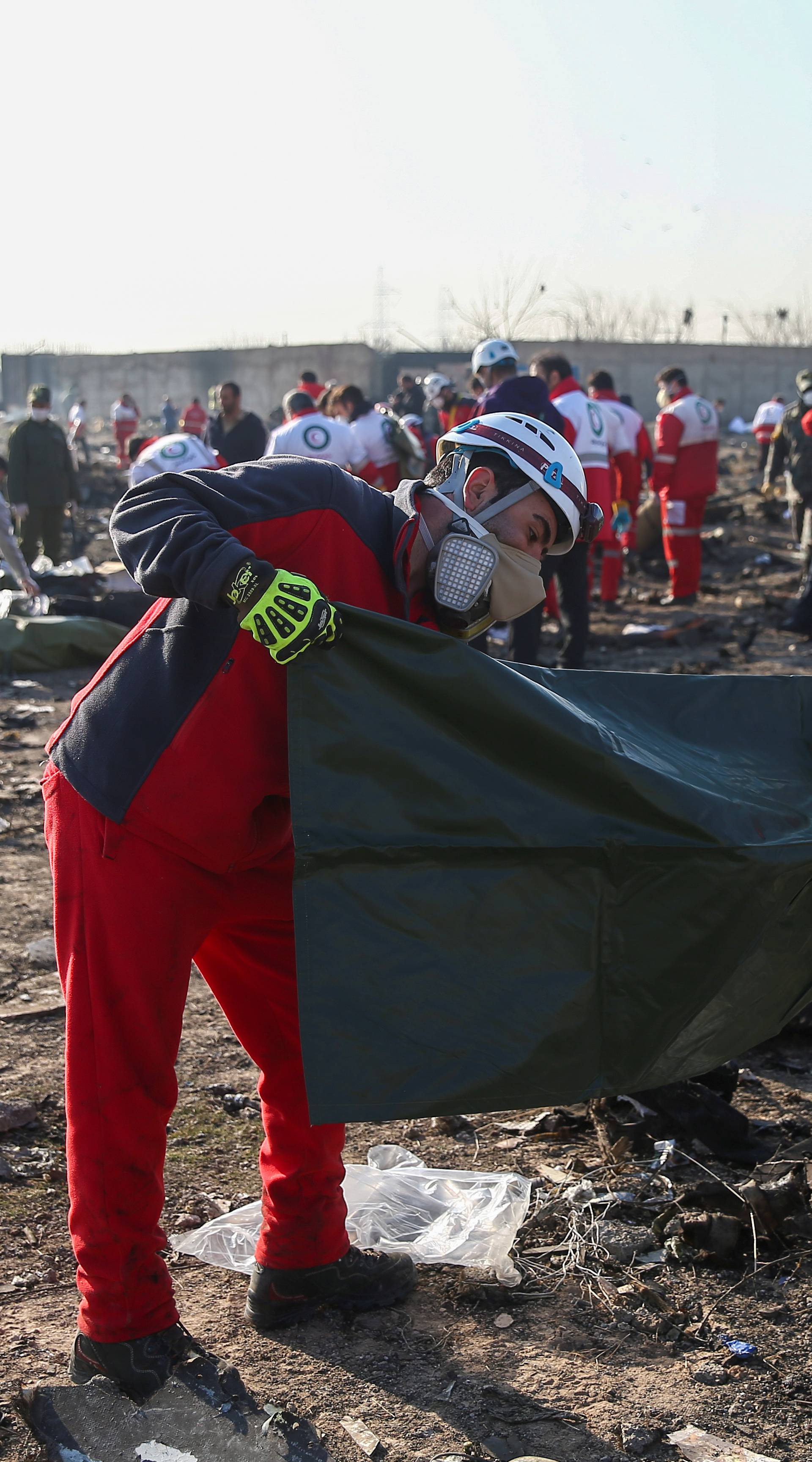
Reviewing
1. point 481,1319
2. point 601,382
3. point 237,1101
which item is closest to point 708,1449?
point 481,1319

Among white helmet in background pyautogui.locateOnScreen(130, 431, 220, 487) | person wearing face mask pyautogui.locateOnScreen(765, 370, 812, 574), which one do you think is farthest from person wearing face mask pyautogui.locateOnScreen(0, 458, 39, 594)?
person wearing face mask pyautogui.locateOnScreen(765, 370, 812, 574)

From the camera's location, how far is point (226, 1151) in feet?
12.0

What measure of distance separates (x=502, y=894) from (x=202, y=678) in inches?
28.6

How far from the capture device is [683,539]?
12781 millimetres

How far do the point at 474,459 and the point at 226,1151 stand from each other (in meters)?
2.17

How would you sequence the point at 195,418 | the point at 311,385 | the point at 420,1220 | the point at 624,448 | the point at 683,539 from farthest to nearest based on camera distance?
1. the point at 195,418
2. the point at 311,385
3. the point at 683,539
4. the point at 624,448
5. the point at 420,1220

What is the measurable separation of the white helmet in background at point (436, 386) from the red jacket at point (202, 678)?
41.6 ft

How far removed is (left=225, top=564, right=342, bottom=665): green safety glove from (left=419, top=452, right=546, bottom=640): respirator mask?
33 cm

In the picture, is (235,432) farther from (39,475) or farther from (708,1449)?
(708,1449)

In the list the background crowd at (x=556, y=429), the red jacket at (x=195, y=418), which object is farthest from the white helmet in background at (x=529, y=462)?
the red jacket at (x=195, y=418)

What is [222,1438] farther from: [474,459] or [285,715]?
[474,459]

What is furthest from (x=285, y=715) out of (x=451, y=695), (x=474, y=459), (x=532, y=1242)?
(x=532, y=1242)

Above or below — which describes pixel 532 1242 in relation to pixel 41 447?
below

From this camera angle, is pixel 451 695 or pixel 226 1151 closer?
pixel 451 695
